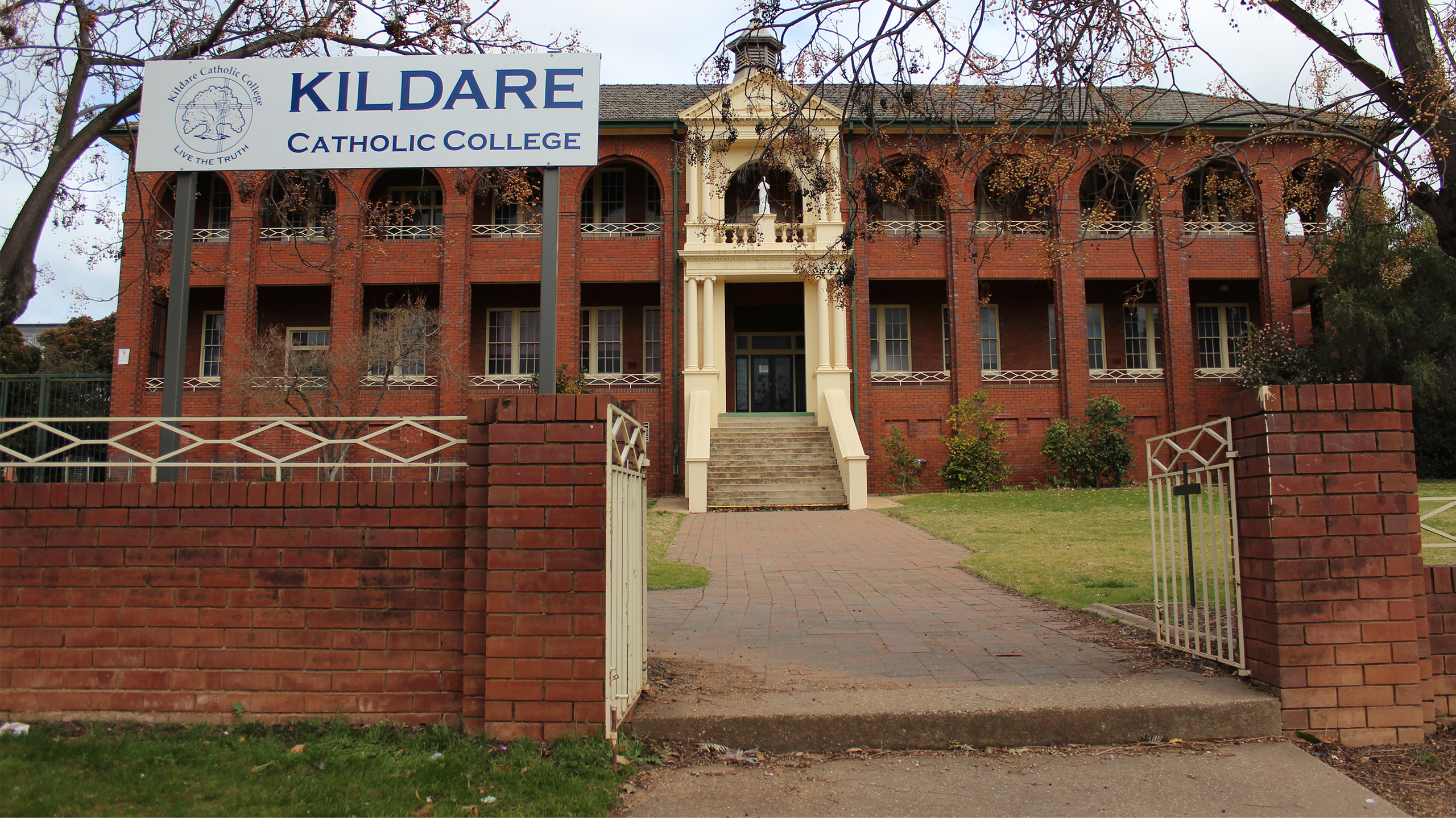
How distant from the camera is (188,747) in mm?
3734

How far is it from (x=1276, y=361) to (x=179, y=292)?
21.9 metres

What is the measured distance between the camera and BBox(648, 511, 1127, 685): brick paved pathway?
5.09 metres

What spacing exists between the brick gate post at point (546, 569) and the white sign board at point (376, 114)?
1880 millimetres

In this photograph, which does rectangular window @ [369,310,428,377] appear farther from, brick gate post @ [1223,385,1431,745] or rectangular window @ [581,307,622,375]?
brick gate post @ [1223,385,1431,745]

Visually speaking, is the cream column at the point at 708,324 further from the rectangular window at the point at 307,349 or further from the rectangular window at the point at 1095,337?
the rectangular window at the point at 1095,337

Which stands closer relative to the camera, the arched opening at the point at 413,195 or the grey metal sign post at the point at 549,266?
the grey metal sign post at the point at 549,266

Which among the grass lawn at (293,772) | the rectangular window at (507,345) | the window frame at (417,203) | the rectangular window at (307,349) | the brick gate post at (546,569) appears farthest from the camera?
the rectangular window at (507,345)

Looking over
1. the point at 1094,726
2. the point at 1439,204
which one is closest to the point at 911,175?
the point at 1439,204

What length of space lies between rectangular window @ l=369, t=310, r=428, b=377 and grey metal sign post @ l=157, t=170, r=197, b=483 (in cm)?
1358

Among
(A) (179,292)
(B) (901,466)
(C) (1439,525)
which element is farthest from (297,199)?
(B) (901,466)

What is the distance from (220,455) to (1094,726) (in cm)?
1755

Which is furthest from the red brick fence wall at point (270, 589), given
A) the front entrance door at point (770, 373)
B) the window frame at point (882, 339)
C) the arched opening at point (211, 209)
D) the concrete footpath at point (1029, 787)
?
the arched opening at point (211, 209)

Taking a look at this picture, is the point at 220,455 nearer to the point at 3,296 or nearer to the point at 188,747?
the point at 3,296

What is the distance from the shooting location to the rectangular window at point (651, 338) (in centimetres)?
2267
